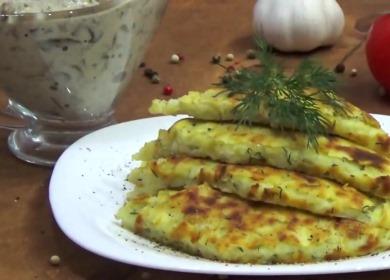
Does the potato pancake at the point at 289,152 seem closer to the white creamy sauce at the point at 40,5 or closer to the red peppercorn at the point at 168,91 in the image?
the white creamy sauce at the point at 40,5

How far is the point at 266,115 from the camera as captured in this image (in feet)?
4.02

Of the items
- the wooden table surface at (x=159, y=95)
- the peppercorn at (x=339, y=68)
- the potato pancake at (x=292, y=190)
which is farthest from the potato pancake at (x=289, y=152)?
the peppercorn at (x=339, y=68)

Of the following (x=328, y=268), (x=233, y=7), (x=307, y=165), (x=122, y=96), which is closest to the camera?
(x=328, y=268)

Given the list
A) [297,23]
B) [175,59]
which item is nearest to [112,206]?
[175,59]

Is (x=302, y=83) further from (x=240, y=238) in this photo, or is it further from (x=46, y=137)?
(x=46, y=137)

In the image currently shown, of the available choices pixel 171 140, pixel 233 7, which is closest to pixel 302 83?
pixel 171 140

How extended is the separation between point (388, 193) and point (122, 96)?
2.36ft

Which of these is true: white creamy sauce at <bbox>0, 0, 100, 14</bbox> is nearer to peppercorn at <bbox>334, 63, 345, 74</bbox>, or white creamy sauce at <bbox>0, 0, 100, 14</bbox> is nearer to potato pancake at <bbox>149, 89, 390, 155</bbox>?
potato pancake at <bbox>149, 89, 390, 155</bbox>

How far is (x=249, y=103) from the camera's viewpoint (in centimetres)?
123

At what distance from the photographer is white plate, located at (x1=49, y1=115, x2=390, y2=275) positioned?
42.3 inches

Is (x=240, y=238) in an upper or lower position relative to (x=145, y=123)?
upper

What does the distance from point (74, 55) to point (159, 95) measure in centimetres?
35

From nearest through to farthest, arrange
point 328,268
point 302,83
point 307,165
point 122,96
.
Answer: point 328,268
point 307,165
point 302,83
point 122,96

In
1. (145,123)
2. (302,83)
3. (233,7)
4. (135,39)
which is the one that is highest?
(302,83)
